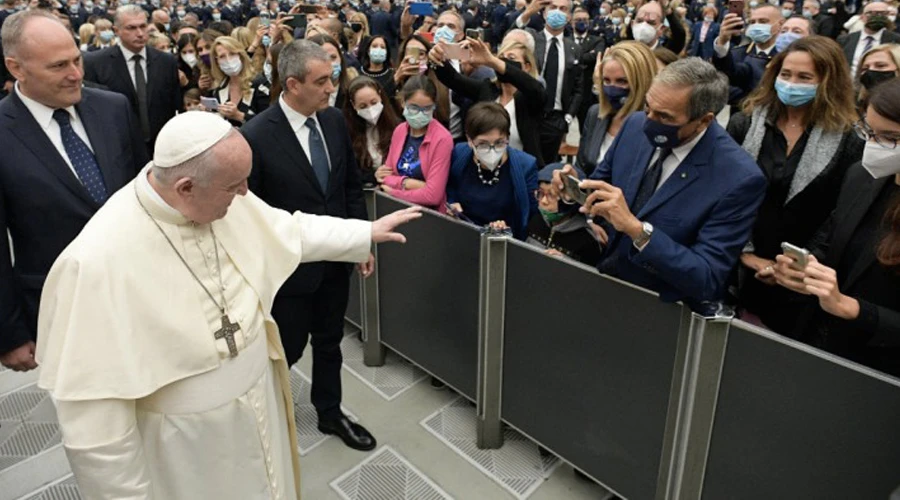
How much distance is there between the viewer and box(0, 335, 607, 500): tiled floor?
2799 mm

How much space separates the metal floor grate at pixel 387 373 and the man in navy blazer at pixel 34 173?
1.68 meters

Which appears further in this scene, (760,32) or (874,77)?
(760,32)

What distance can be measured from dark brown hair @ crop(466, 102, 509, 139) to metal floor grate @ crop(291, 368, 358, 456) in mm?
1599

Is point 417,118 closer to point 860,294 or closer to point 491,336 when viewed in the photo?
point 491,336

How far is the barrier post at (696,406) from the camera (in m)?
1.96

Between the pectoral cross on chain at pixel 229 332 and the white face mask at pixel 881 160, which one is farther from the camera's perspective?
the white face mask at pixel 881 160

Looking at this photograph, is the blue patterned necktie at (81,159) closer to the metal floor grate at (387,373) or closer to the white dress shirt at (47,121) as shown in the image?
the white dress shirt at (47,121)

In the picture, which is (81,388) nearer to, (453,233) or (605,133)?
(453,233)

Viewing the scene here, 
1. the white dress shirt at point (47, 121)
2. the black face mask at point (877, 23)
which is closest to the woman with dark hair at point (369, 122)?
the white dress shirt at point (47, 121)

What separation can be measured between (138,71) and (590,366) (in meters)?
4.13

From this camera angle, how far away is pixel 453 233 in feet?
9.48

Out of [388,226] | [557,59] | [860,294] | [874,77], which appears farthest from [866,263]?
[557,59]

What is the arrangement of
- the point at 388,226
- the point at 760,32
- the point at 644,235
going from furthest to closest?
the point at 760,32 < the point at 388,226 < the point at 644,235

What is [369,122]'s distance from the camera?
3670 mm
